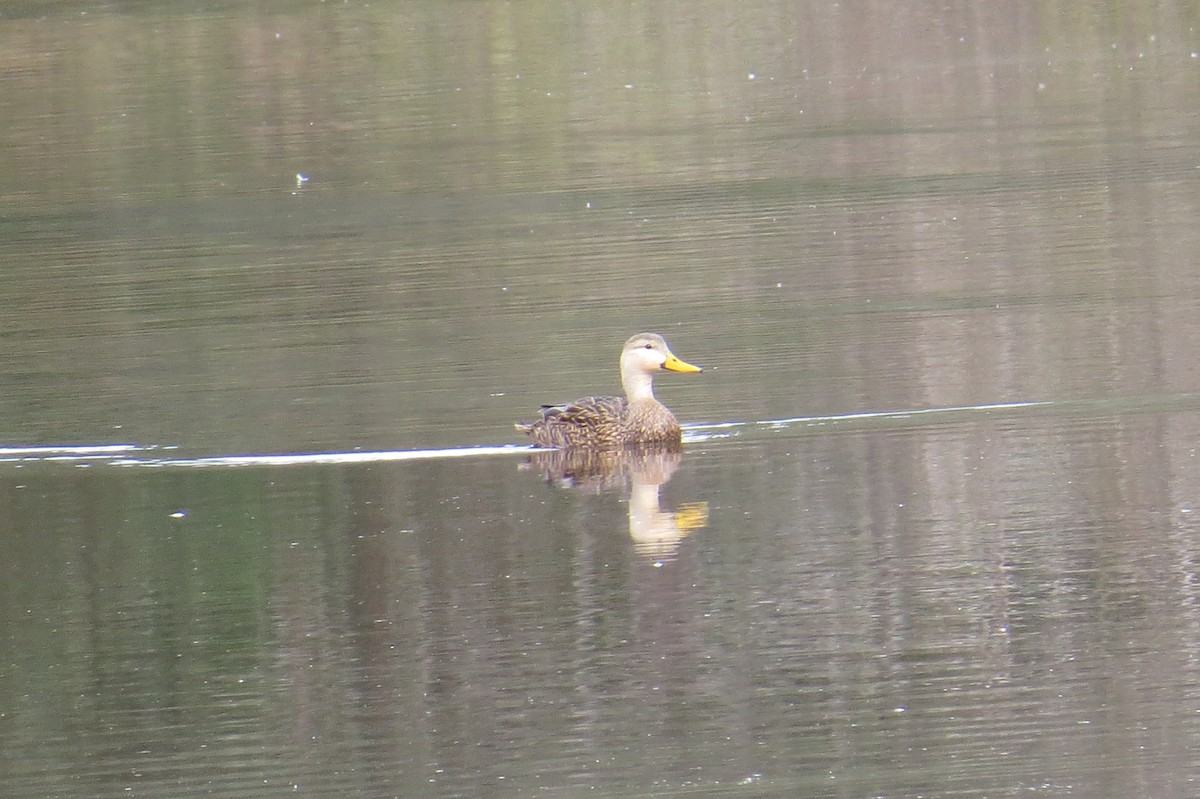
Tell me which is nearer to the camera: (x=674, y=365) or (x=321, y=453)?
(x=321, y=453)

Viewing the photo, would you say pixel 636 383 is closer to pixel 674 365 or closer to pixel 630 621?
pixel 674 365

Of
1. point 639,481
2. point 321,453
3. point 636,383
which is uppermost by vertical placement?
point 636,383

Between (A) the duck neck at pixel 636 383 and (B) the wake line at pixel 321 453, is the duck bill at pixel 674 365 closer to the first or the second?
(A) the duck neck at pixel 636 383

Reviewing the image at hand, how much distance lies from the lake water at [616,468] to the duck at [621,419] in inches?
7.0

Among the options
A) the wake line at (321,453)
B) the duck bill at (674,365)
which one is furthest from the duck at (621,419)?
the wake line at (321,453)

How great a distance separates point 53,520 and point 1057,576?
4.87 meters

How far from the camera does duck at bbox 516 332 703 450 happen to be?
12.5 meters

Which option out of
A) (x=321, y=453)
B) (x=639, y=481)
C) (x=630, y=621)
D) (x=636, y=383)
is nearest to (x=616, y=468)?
(x=639, y=481)

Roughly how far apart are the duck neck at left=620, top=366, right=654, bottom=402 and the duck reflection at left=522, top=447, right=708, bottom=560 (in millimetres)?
408

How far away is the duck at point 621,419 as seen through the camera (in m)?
12.5

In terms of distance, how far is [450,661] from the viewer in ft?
28.5

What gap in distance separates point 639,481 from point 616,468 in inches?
20.8

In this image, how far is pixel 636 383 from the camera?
12.9 meters

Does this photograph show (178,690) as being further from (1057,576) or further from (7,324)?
(7,324)
